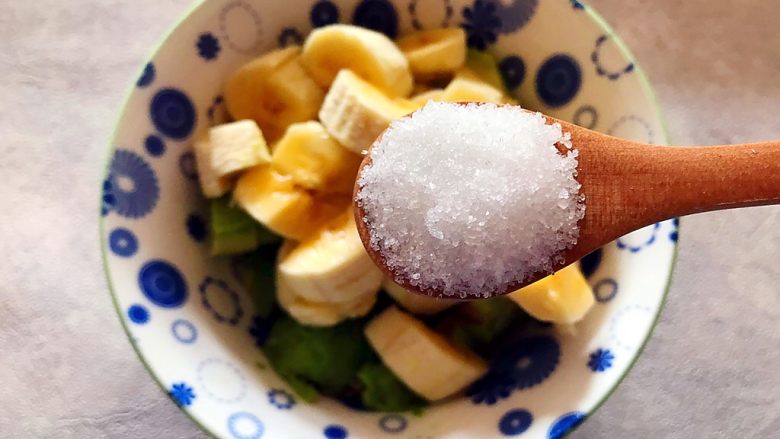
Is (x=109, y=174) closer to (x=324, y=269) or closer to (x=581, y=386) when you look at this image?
(x=324, y=269)

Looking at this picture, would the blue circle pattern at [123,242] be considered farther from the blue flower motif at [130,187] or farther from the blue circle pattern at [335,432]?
the blue circle pattern at [335,432]

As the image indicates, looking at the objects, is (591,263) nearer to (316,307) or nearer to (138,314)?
(316,307)

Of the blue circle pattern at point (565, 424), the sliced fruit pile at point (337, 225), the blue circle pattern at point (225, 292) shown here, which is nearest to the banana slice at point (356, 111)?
the sliced fruit pile at point (337, 225)

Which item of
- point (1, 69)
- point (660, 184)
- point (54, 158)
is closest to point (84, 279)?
point (54, 158)

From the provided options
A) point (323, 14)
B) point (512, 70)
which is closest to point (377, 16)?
point (323, 14)

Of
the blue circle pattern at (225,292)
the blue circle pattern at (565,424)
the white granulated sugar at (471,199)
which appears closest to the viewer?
the white granulated sugar at (471,199)

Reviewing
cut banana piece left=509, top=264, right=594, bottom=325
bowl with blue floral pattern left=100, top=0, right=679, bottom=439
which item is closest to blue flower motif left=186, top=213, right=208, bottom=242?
bowl with blue floral pattern left=100, top=0, right=679, bottom=439
